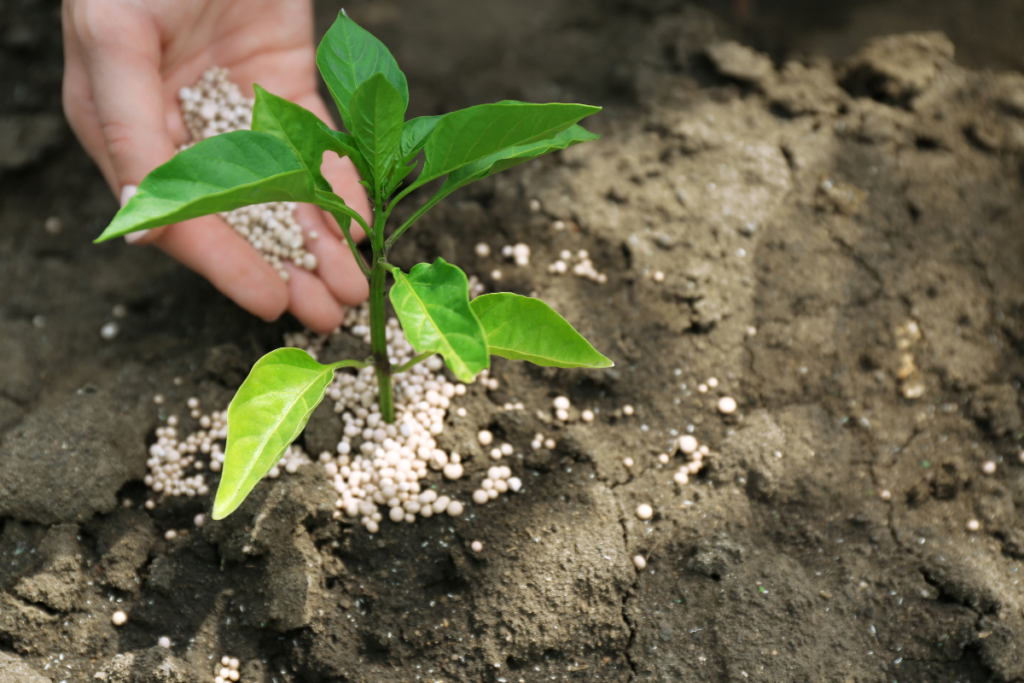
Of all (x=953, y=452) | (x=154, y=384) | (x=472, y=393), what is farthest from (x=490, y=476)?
(x=953, y=452)

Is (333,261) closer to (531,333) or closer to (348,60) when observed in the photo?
(348,60)

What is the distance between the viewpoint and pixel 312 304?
1.81 metres

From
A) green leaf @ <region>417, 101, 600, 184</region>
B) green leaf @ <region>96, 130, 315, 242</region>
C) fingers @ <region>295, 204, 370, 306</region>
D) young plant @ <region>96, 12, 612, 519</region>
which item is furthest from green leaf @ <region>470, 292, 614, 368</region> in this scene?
fingers @ <region>295, 204, 370, 306</region>

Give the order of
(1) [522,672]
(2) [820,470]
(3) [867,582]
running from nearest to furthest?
(1) [522,672]
(3) [867,582]
(2) [820,470]

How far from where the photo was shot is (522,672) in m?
1.47

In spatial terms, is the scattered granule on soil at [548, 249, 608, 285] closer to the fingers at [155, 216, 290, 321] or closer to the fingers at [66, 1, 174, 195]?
the fingers at [155, 216, 290, 321]

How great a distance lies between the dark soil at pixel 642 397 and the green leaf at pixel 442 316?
60 centimetres

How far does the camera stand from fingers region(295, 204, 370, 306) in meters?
1.87

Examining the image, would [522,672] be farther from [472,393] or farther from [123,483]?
[123,483]

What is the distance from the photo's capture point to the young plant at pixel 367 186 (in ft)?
3.43

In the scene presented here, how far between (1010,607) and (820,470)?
1.55 feet

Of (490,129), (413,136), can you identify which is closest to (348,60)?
(413,136)

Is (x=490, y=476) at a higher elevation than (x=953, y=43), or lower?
lower

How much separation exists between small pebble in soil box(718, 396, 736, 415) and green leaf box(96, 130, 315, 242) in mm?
1143
